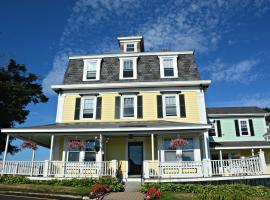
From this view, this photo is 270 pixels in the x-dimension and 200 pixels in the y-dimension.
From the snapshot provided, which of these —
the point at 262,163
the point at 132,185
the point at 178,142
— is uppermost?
the point at 178,142

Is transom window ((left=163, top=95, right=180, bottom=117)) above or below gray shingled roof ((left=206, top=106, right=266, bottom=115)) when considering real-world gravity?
below

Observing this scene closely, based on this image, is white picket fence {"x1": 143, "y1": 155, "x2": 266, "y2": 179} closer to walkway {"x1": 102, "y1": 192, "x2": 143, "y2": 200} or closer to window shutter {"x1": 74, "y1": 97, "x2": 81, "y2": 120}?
walkway {"x1": 102, "y1": 192, "x2": 143, "y2": 200}

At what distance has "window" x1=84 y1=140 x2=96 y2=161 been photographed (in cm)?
1723

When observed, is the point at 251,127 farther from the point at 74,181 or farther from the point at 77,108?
the point at 74,181

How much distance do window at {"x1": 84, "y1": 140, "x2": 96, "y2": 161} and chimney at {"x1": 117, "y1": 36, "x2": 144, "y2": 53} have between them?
8.95 m

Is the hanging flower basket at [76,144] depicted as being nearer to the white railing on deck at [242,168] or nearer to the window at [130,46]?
the white railing on deck at [242,168]

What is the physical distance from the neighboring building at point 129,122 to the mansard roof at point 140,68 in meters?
0.07

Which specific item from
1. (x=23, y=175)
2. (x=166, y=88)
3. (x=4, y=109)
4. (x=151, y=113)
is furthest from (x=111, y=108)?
(x=4, y=109)

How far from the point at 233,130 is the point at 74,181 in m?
16.2

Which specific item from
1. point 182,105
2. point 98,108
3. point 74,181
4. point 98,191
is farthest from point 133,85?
point 98,191

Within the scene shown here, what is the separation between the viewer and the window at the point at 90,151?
17.2m

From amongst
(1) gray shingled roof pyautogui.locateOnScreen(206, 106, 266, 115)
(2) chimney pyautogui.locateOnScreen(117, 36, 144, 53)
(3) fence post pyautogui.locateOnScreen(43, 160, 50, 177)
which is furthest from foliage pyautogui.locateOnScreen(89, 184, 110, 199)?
(1) gray shingled roof pyautogui.locateOnScreen(206, 106, 266, 115)

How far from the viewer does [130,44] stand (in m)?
23.3

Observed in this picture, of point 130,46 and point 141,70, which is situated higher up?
point 130,46
